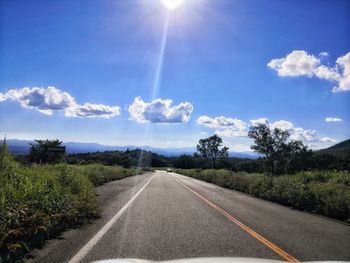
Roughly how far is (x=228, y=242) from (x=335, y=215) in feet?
26.6

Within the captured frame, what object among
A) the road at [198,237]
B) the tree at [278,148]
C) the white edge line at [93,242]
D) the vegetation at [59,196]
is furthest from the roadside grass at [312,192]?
the tree at [278,148]

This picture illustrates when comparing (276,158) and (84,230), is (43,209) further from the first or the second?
(276,158)

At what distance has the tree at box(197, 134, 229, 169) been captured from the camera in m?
144

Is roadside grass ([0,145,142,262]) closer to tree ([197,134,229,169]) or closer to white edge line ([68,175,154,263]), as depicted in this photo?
white edge line ([68,175,154,263])

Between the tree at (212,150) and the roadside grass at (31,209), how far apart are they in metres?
131

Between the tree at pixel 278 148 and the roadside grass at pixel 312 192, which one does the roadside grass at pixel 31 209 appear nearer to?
the roadside grass at pixel 312 192

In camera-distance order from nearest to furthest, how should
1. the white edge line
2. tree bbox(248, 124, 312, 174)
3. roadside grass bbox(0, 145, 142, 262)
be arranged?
the white edge line < roadside grass bbox(0, 145, 142, 262) < tree bbox(248, 124, 312, 174)

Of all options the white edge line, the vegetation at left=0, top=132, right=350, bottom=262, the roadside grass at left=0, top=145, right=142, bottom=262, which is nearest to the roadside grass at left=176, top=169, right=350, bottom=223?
the vegetation at left=0, top=132, right=350, bottom=262

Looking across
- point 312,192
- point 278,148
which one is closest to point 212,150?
point 278,148

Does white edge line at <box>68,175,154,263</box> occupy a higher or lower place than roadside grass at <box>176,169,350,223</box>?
lower

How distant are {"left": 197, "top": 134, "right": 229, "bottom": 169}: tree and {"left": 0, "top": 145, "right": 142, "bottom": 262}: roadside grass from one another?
131 m

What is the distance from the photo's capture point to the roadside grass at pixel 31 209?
296 inches

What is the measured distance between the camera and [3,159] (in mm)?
10633

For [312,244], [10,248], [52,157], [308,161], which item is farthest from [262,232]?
[308,161]
